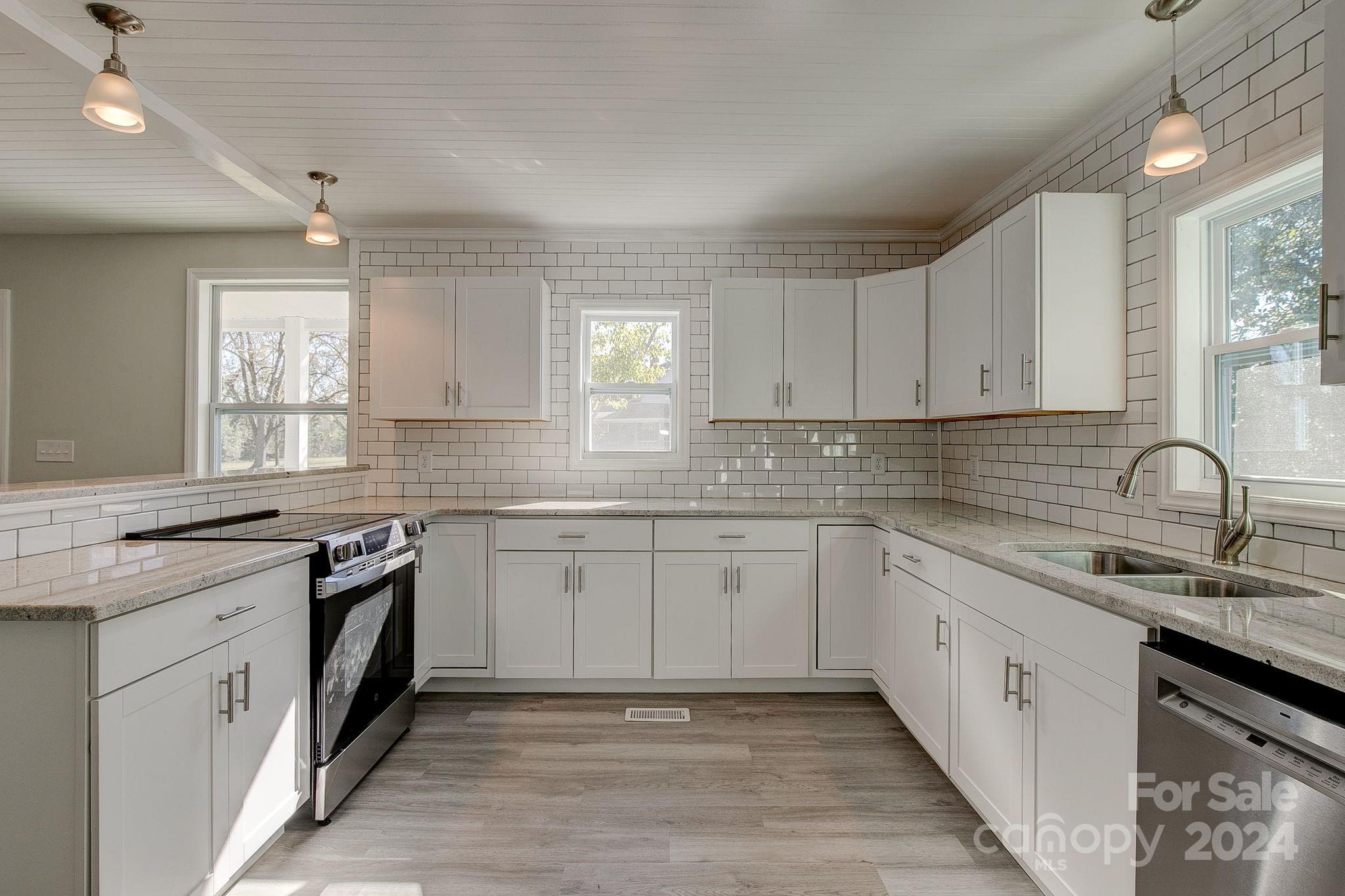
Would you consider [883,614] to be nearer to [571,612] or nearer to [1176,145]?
[571,612]

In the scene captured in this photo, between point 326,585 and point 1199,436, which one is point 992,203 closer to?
point 1199,436

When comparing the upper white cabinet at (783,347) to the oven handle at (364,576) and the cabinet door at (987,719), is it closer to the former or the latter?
the cabinet door at (987,719)

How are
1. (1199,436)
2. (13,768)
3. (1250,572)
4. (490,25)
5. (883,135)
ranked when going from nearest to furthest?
(13,768)
(1250,572)
(490,25)
(1199,436)
(883,135)

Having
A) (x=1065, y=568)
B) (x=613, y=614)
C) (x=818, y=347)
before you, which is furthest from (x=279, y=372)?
(x=1065, y=568)

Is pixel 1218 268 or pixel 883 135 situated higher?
pixel 883 135

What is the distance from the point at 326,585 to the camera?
1.98 meters

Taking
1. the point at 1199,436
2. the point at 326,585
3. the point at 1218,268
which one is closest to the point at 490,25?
the point at 326,585

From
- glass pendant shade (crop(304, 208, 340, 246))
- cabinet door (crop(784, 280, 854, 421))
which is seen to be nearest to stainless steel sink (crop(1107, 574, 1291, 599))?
cabinet door (crop(784, 280, 854, 421))

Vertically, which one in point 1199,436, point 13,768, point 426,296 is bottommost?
point 13,768

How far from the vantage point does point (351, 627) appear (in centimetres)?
218

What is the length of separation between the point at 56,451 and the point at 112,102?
3123 millimetres

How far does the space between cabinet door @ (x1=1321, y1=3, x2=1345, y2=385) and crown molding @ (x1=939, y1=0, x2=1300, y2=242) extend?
712 mm

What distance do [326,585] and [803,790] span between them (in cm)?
181

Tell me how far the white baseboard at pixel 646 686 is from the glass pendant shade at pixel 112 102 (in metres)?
2.53
